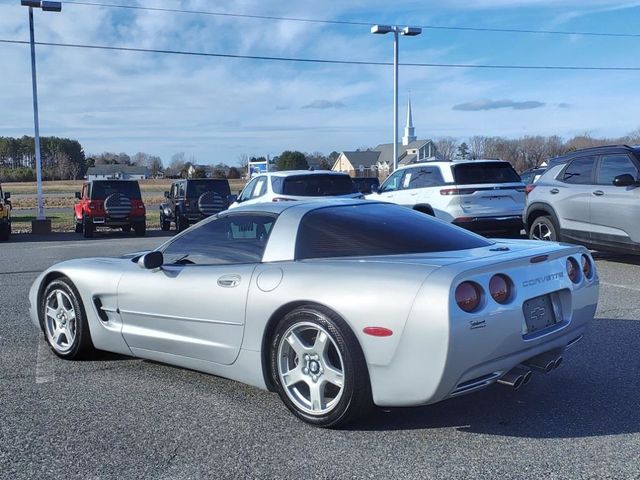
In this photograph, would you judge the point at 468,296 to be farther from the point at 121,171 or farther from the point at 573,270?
the point at 121,171

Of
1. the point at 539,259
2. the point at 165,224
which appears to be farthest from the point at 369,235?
the point at 165,224

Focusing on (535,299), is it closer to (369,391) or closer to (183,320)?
(369,391)

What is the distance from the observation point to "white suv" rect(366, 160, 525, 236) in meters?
12.7

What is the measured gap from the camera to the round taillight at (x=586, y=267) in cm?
457

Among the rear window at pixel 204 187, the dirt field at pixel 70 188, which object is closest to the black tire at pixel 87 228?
the rear window at pixel 204 187

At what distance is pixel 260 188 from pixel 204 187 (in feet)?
30.1

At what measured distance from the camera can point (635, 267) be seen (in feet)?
34.8

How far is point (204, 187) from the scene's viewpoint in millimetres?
22828

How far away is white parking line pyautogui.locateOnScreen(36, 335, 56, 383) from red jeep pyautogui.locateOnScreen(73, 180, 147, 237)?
586 inches

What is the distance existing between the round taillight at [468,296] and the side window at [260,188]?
10.4 metres

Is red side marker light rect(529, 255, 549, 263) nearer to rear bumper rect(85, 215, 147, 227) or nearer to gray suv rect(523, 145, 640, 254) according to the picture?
gray suv rect(523, 145, 640, 254)

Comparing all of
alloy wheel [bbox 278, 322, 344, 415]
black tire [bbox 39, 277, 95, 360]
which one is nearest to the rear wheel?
black tire [bbox 39, 277, 95, 360]

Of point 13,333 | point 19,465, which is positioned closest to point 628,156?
point 13,333

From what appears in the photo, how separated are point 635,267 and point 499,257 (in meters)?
7.61
